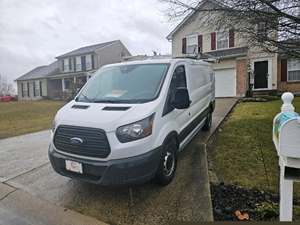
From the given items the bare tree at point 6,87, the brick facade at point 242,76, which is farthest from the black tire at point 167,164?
the bare tree at point 6,87

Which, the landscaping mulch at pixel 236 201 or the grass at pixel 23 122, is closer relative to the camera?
the landscaping mulch at pixel 236 201

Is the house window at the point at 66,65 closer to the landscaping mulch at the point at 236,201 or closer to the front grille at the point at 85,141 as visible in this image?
the front grille at the point at 85,141

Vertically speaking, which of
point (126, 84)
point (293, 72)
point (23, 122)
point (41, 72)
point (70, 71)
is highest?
point (41, 72)

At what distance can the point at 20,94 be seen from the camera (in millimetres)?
41500

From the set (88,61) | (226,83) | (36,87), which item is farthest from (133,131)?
(36,87)

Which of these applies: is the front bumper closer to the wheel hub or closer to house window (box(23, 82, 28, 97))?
the wheel hub

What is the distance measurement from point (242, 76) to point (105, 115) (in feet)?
55.7

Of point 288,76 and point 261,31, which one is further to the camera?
point 288,76

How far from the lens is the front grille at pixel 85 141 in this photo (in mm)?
3266

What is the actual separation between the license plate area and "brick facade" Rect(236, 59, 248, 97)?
1699 cm

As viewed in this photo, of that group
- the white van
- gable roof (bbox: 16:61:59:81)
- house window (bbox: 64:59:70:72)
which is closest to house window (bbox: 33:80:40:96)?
gable roof (bbox: 16:61:59:81)

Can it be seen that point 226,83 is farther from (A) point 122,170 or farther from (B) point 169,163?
(A) point 122,170

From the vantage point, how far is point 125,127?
10.7ft

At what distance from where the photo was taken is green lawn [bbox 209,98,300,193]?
4.16 m
